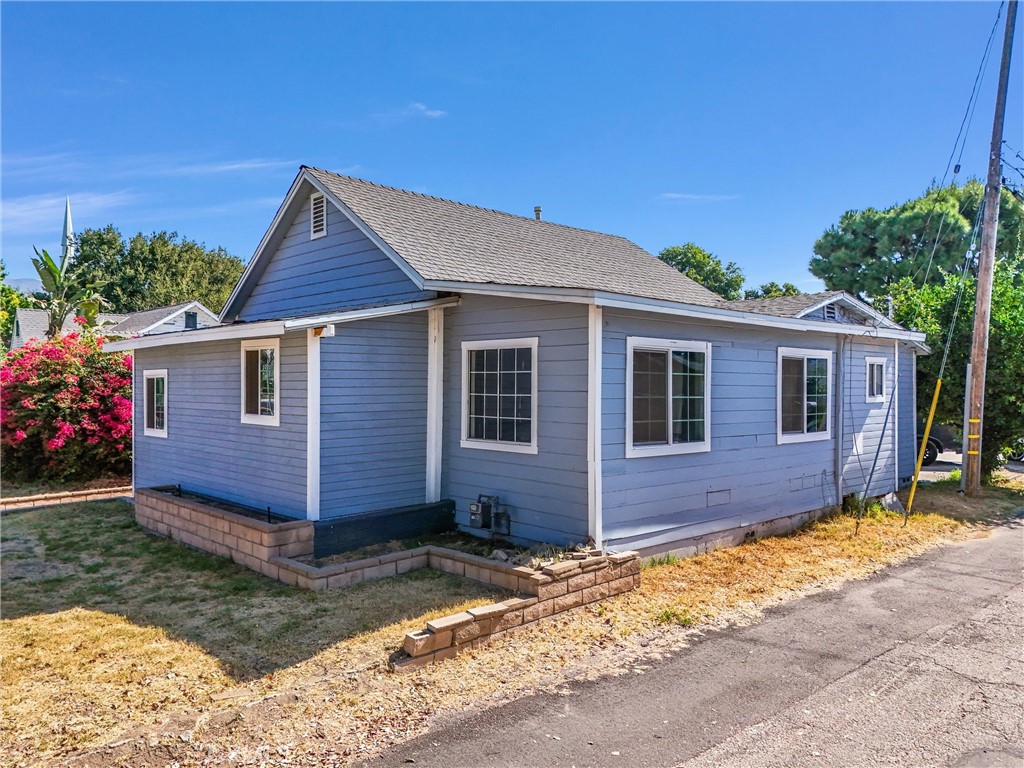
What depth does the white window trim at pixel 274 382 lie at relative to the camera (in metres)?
7.77

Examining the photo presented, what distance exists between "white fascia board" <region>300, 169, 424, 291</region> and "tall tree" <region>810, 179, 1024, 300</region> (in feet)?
79.8

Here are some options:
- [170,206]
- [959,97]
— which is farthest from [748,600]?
[170,206]

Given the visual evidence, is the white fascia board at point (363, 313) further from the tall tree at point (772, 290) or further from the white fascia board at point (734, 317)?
the tall tree at point (772, 290)

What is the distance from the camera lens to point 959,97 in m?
12.2

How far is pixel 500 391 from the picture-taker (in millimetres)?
7582

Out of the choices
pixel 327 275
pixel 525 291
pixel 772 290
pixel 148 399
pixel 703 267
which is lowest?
pixel 148 399

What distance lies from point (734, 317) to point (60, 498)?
39.6 ft

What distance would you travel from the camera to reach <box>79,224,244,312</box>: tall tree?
1636 inches

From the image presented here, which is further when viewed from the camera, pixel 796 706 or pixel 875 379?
→ pixel 875 379

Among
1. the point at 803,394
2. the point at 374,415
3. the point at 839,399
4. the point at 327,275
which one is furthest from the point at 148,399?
the point at 839,399

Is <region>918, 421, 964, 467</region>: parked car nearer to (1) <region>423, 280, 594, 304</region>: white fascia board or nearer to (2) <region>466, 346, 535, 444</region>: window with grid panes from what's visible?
(2) <region>466, 346, 535, 444</region>: window with grid panes

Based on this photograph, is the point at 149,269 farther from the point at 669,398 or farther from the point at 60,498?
the point at 669,398

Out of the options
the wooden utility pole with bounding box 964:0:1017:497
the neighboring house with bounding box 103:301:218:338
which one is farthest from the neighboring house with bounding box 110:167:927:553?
the neighboring house with bounding box 103:301:218:338

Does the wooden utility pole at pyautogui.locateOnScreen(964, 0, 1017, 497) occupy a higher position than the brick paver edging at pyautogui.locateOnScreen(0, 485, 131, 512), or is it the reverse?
the wooden utility pole at pyautogui.locateOnScreen(964, 0, 1017, 497)
